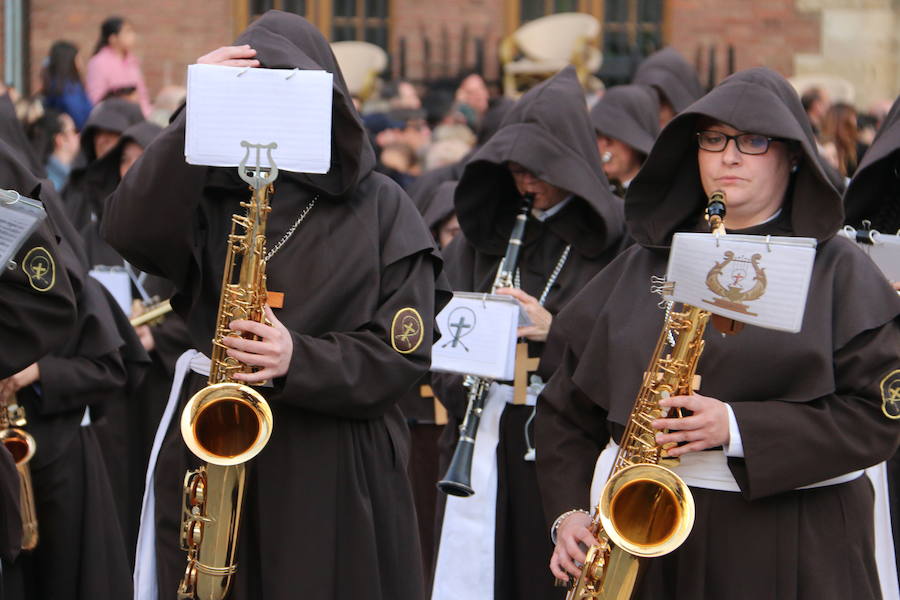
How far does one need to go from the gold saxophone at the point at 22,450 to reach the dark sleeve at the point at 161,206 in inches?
42.4

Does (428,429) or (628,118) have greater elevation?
(628,118)

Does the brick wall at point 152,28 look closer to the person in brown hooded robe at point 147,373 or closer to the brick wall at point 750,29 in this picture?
the brick wall at point 750,29

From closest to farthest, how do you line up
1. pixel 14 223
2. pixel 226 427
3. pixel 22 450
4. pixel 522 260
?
1. pixel 14 223
2. pixel 226 427
3. pixel 22 450
4. pixel 522 260

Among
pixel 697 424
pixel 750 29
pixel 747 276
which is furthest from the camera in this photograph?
pixel 750 29

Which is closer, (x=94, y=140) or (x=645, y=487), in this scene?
(x=645, y=487)

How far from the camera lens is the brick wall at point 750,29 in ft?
56.6

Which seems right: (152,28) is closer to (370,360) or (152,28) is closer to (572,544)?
(370,360)

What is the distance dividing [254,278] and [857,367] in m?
1.71

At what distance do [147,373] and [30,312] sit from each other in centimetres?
309

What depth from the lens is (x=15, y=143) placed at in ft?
18.6

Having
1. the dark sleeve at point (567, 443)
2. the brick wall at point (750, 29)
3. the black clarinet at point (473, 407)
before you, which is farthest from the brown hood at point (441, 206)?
the brick wall at point (750, 29)

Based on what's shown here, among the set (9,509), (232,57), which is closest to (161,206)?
(232,57)

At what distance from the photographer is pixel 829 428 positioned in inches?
154

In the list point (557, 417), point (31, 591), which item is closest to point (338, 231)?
point (557, 417)
